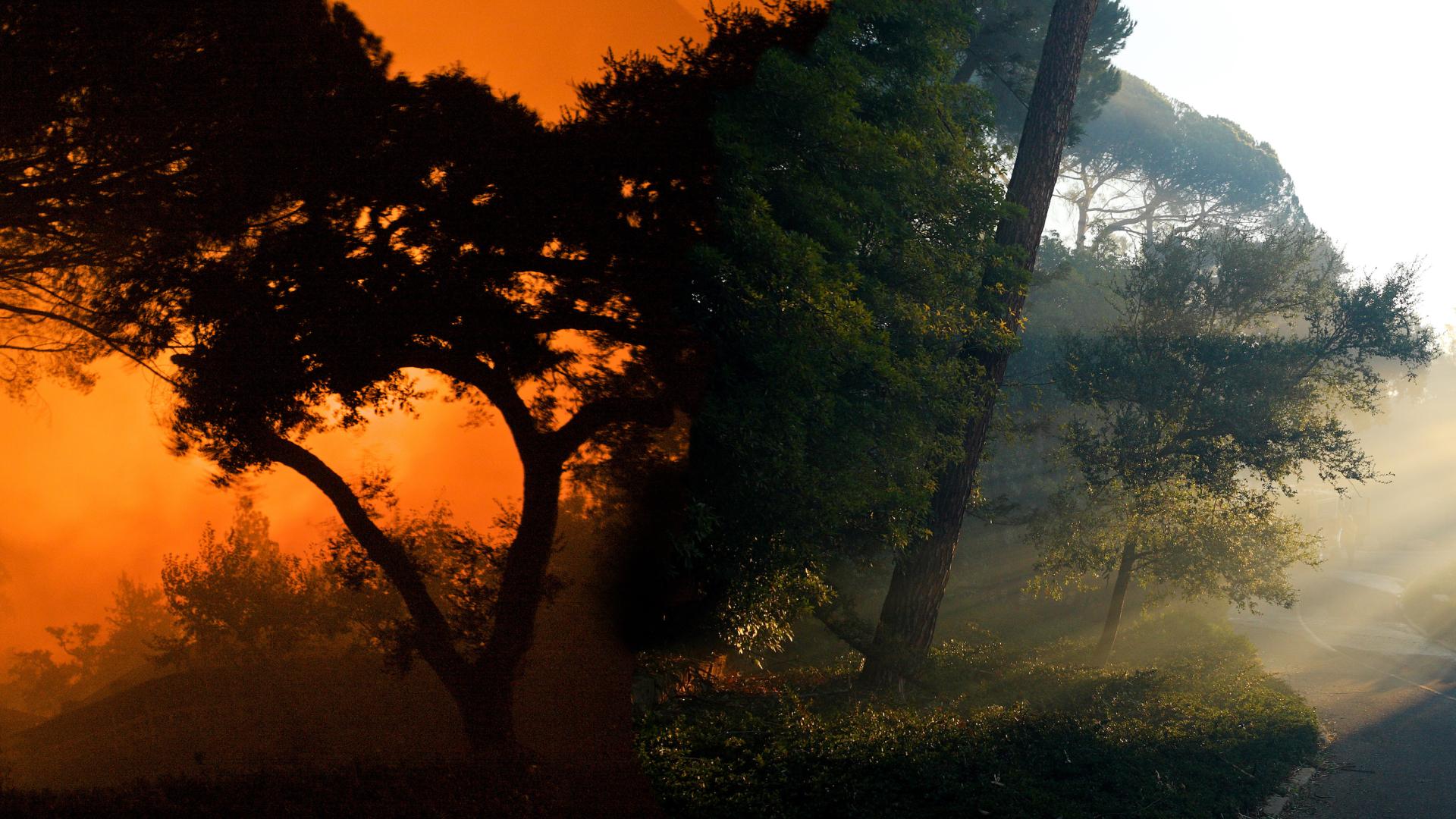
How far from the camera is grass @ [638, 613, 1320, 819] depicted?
8.26 meters

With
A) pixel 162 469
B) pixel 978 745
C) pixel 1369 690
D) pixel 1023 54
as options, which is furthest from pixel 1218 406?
pixel 162 469

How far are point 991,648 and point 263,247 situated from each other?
18598 millimetres

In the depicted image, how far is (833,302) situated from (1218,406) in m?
15.2

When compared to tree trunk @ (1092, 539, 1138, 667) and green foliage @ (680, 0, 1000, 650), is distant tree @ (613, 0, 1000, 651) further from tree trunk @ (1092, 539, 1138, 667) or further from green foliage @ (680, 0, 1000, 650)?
tree trunk @ (1092, 539, 1138, 667)

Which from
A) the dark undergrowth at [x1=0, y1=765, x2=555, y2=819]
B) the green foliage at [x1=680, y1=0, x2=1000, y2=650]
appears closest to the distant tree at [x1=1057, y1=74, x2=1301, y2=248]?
the green foliage at [x1=680, y1=0, x2=1000, y2=650]

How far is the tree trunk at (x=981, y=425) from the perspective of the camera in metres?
14.5

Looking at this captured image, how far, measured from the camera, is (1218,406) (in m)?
20.8

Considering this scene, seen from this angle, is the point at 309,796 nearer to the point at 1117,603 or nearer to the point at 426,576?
the point at 426,576

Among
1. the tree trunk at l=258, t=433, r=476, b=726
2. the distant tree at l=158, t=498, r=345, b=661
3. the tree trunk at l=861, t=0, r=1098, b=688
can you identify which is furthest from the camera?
the tree trunk at l=861, t=0, r=1098, b=688

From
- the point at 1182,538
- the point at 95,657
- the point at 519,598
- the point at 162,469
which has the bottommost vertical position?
Result: the point at 1182,538

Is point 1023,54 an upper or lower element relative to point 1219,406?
upper

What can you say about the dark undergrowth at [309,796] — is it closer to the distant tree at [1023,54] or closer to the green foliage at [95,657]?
the green foliage at [95,657]

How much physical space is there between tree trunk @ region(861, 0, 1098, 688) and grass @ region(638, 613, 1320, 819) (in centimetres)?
91

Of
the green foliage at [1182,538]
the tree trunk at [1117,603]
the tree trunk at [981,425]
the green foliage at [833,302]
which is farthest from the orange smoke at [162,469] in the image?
the tree trunk at [1117,603]
